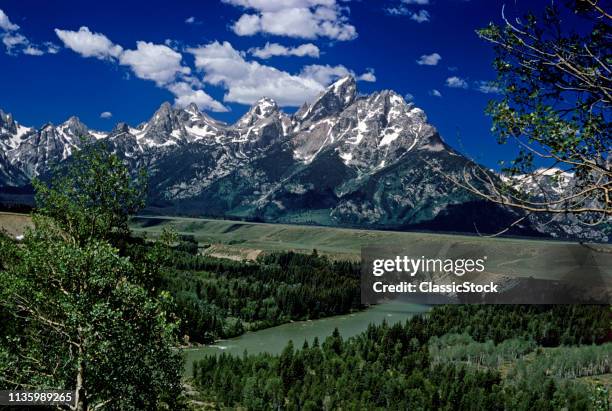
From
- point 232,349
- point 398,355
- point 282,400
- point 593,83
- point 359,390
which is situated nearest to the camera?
point 593,83

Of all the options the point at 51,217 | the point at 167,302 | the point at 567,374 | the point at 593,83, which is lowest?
the point at 567,374

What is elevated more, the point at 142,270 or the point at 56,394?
the point at 142,270

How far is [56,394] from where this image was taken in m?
23.5

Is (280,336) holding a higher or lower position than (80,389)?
lower

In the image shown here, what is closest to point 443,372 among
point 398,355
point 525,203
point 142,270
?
point 398,355

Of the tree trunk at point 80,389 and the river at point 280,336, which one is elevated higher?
the tree trunk at point 80,389

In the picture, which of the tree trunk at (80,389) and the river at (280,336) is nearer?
the tree trunk at (80,389)

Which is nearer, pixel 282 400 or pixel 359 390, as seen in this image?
pixel 282 400

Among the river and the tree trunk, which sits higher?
the tree trunk

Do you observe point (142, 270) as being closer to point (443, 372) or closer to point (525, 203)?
point (525, 203)

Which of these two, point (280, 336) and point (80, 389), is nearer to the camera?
point (80, 389)

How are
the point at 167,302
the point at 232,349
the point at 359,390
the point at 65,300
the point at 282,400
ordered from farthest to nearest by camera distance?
the point at 232,349 < the point at 359,390 < the point at 282,400 < the point at 167,302 < the point at 65,300

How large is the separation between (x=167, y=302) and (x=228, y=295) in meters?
175

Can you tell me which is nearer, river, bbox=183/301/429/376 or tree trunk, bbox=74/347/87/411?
tree trunk, bbox=74/347/87/411
